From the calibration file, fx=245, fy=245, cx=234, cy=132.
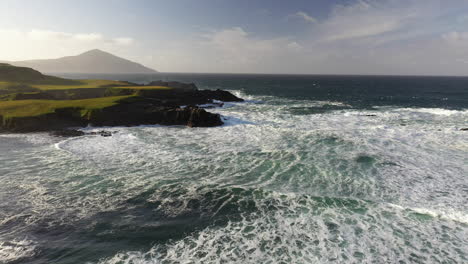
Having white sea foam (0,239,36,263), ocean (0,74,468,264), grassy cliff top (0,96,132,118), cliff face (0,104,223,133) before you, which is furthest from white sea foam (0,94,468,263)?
grassy cliff top (0,96,132,118)

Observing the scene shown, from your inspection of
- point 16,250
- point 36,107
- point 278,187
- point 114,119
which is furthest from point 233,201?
point 36,107

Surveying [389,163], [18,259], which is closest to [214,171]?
[18,259]

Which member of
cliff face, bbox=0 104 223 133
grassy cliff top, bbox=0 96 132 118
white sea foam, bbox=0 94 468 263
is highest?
grassy cliff top, bbox=0 96 132 118

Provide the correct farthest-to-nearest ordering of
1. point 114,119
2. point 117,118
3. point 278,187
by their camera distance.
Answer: point 117,118 < point 114,119 < point 278,187

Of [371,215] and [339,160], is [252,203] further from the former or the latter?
[339,160]

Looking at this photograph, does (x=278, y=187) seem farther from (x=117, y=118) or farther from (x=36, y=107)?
(x=36, y=107)

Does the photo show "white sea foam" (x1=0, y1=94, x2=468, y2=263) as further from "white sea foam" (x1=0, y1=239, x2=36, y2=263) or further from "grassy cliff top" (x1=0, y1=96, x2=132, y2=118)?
"grassy cliff top" (x1=0, y1=96, x2=132, y2=118)

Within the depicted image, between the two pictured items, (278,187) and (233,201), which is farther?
(278,187)

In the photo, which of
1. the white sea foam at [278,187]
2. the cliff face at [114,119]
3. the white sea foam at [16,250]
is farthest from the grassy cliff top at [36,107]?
the white sea foam at [16,250]

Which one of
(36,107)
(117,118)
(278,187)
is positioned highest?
(36,107)
